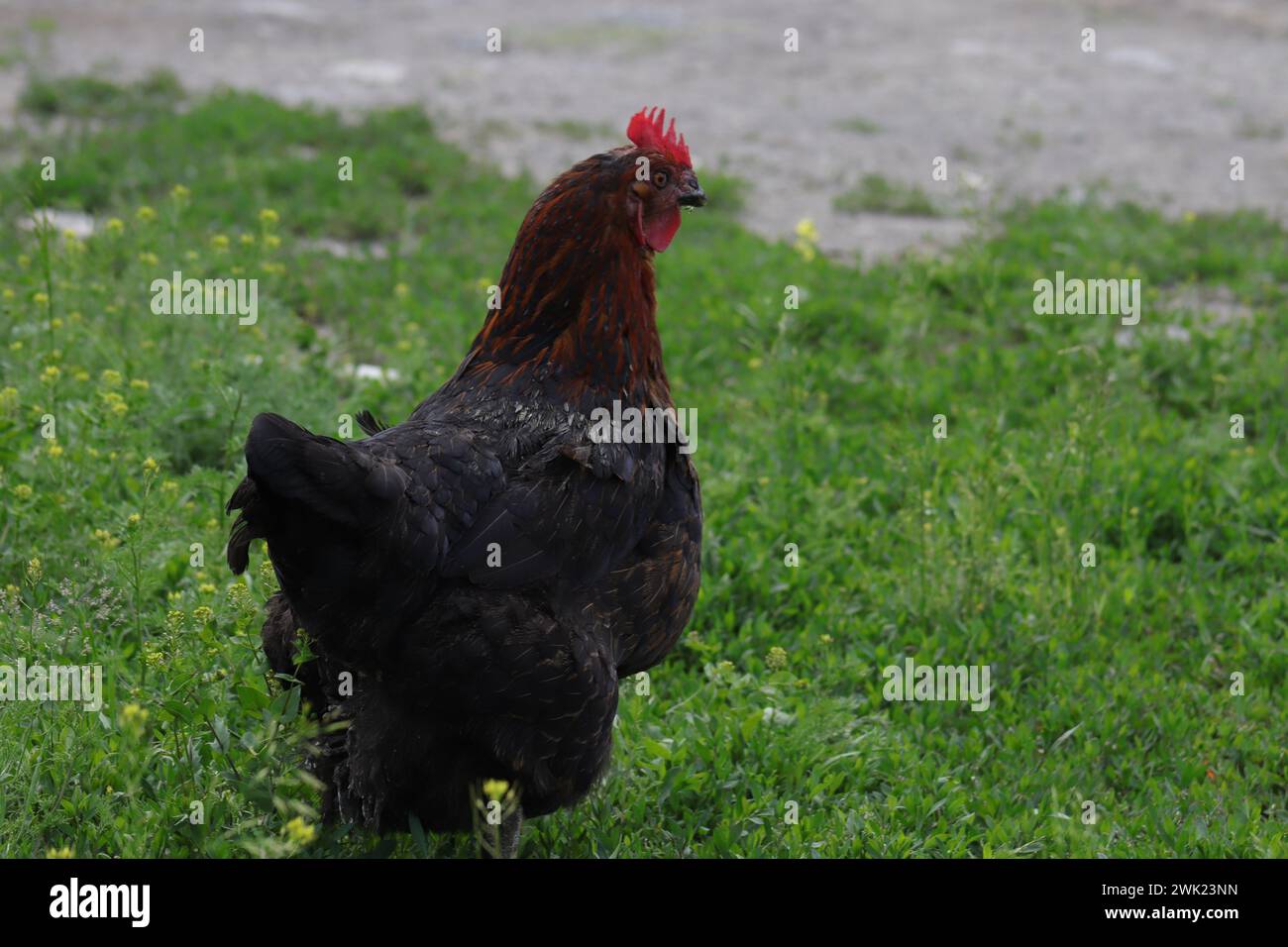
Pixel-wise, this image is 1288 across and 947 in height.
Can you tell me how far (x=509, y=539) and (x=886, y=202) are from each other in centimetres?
680

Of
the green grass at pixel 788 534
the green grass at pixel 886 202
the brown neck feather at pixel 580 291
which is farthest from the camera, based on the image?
the green grass at pixel 886 202

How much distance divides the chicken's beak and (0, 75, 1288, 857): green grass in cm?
165

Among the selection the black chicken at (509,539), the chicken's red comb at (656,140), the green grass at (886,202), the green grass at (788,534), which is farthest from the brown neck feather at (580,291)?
the green grass at (886,202)

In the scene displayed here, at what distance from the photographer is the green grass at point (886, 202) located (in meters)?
9.51

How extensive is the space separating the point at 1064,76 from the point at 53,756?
11.1 metres

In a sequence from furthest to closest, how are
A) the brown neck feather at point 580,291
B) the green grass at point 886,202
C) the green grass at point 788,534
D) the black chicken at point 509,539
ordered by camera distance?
the green grass at point 886,202 → the green grass at point 788,534 → the brown neck feather at point 580,291 → the black chicken at point 509,539

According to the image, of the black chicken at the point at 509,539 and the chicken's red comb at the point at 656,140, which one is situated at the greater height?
the chicken's red comb at the point at 656,140

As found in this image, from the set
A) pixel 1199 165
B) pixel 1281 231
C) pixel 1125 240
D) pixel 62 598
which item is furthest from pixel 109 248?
pixel 1199 165

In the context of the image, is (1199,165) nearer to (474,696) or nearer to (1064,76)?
(1064,76)

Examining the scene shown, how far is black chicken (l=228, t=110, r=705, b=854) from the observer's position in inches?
125

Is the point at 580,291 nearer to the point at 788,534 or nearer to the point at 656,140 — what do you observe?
the point at 656,140

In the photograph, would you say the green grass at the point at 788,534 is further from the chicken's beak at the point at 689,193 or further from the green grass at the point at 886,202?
the chicken's beak at the point at 689,193

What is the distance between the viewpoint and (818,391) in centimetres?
694

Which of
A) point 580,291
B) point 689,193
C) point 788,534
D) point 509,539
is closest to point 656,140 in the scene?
point 689,193
